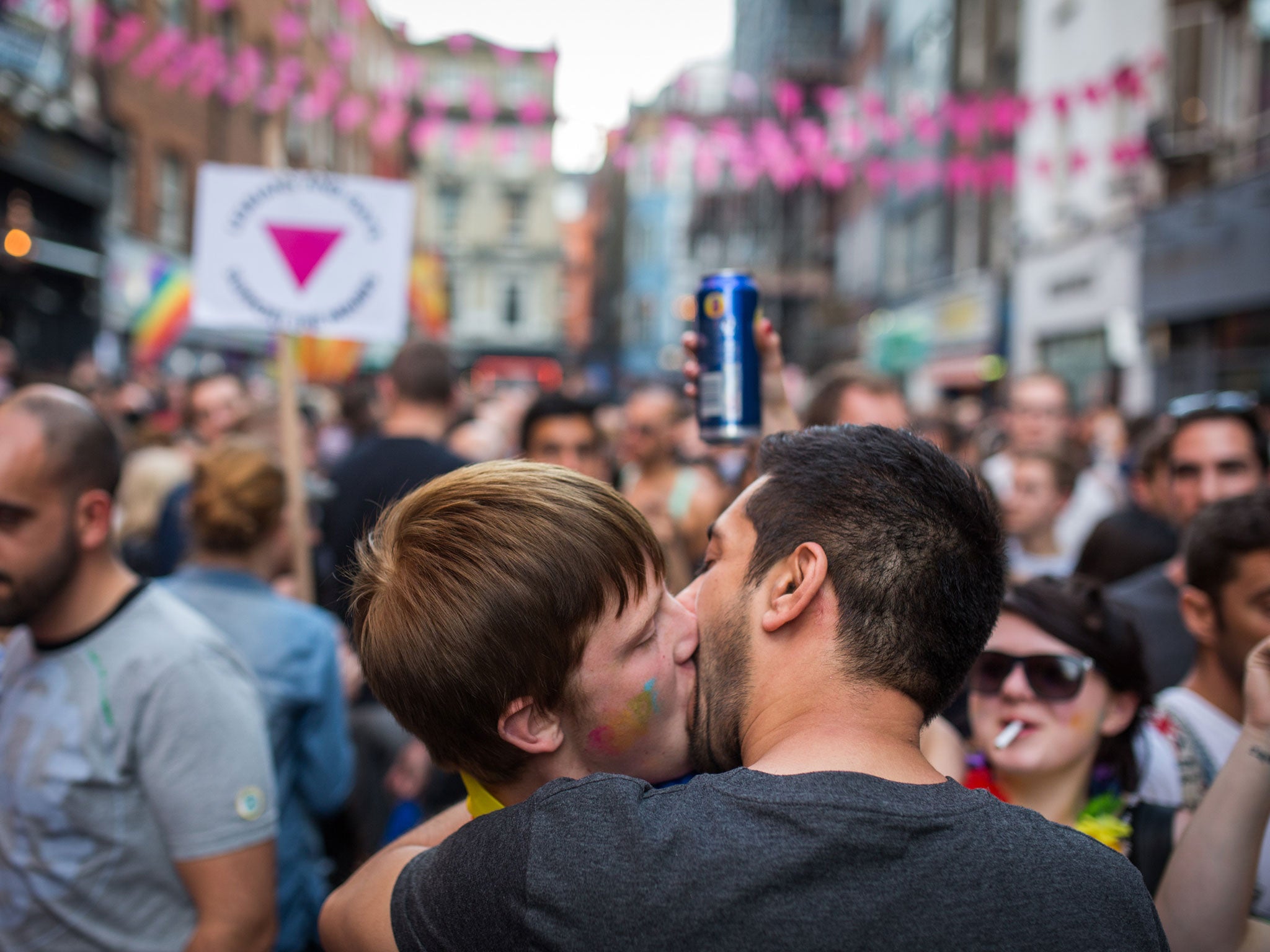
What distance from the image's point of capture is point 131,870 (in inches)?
90.0

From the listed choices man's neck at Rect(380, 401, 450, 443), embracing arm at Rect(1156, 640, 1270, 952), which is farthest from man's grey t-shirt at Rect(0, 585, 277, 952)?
man's neck at Rect(380, 401, 450, 443)

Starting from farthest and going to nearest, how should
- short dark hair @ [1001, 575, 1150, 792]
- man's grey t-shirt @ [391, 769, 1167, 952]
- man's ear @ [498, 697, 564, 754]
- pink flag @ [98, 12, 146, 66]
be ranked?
pink flag @ [98, 12, 146, 66] → short dark hair @ [1001, 575, 1150, 792] → man's ear @ [498, 697, 564, 754] → man's grey t-shirt @ [391, 769, 1167, 952]

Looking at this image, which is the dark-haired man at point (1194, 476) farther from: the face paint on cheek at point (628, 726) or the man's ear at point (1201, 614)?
the face paint on cheek at point (628, 726)

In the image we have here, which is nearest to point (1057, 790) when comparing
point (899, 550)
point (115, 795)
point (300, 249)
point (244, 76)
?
point (899, 550)

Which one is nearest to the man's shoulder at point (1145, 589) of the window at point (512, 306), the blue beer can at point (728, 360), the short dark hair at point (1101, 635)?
the short dark hair at point (1101, 635)

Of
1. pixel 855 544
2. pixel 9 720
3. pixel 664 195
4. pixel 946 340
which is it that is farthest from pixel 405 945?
pixel 664 195

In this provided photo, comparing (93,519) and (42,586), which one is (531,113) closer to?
(93,519)

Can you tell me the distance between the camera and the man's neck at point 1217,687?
265 centimetres

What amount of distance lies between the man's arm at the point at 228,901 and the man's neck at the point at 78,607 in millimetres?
577

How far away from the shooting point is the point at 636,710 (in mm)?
1552

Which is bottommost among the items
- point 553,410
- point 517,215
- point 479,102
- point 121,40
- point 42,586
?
point 42,586

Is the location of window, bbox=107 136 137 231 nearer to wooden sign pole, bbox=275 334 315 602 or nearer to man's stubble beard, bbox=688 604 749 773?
wooden sign pole, bbox=275 334 315 602

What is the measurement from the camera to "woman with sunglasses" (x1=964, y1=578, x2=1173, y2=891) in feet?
7.94

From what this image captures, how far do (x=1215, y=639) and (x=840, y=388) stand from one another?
1.88 meters
